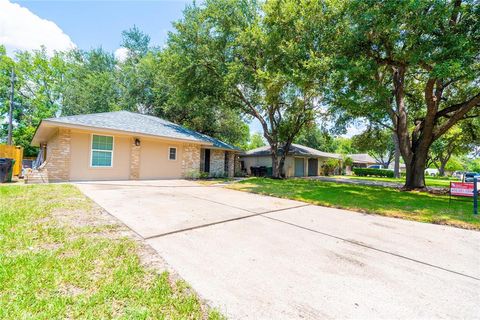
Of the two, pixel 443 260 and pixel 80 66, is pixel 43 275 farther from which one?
pixel 80 66

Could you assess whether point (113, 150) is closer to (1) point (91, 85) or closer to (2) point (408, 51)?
(2) point (408, 51)

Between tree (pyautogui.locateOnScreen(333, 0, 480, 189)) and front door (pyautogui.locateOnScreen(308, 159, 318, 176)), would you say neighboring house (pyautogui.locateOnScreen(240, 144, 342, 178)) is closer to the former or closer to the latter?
front door (pyautogui.locateOnScreen(308, 159, 318, 176))

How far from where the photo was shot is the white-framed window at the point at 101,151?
35.1ft

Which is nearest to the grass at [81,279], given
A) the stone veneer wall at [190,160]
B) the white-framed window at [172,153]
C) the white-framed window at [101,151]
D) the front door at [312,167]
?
the white-framed window at [101,151]

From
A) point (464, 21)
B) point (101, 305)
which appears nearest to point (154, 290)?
point (101, 305)

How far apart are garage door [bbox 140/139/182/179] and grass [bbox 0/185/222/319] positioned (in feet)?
28.4

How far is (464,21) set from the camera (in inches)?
344

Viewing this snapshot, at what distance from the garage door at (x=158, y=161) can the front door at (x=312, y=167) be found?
646 inches

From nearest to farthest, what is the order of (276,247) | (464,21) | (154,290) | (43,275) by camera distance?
(154,290), (43,275), (276,247), (464,21)

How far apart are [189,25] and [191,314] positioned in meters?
18.2

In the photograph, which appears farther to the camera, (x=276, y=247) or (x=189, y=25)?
(x=189, y=25)

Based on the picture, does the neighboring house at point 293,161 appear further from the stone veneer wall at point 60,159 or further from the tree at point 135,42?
the tree at point 135,42

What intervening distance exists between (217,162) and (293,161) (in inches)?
362

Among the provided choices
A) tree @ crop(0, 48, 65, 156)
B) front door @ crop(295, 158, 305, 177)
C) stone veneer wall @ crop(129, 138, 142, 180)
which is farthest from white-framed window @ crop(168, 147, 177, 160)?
tree @ crop(0, 48, 65, 156)
